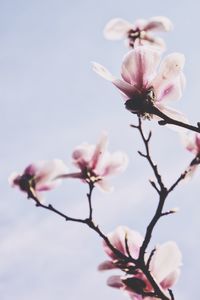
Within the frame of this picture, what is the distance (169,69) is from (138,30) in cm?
128

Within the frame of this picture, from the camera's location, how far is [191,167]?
1.29 meters

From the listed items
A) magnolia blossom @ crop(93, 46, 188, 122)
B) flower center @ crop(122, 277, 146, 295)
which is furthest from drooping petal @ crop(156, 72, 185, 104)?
flower center @ crop(122, 277, 146, 295)

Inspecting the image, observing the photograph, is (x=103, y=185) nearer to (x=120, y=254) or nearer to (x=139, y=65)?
(x=120, y=254)

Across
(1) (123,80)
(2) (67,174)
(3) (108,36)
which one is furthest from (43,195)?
(3) (108,36)

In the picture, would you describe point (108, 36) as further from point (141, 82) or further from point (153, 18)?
point (141, 82)

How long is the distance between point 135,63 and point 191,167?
449 millimetres

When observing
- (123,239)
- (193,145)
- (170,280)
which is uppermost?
→ (193,145)

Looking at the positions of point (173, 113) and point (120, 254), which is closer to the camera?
point (173, 113)

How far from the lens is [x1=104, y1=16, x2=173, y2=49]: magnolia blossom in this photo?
2.10 metres

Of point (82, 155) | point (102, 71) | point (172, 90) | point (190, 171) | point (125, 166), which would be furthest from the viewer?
point (125, 166)

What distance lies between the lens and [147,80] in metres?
0.96

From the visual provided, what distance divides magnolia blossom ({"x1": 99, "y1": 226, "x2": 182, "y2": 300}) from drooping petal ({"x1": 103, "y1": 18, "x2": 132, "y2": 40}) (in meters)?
1.21

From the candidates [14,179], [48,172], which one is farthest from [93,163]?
[14,179]

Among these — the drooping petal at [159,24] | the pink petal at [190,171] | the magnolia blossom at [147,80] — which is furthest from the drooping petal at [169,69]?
the drooping petal at [159,24]
